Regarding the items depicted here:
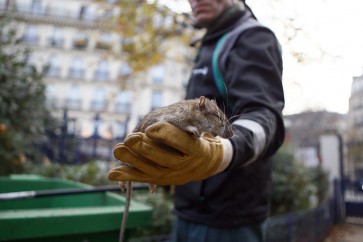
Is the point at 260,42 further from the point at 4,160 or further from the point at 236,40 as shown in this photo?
the point at 4,160

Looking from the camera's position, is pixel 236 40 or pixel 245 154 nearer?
pixel 245 154

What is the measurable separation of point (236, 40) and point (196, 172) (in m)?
0.85

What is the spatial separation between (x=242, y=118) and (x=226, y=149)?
0.23 m

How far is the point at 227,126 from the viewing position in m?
1.18

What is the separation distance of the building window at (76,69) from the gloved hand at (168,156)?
36.7 metres

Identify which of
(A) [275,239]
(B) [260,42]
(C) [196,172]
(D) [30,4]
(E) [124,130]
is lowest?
(A) [275,239]

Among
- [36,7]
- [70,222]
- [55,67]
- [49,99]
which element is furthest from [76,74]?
[70,222]

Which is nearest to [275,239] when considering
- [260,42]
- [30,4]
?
[260,42]

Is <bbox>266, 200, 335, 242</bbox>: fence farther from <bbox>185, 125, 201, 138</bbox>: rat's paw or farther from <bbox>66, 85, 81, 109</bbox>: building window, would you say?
<bbox>66, 85, 81, 109</bbox>: building window

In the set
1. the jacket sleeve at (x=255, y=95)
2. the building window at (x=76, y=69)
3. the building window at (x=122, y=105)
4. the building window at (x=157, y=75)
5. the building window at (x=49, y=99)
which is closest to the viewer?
the jacket sleeve at (x=255, y=95)

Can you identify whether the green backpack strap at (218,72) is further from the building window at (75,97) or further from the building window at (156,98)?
the building window at (75,97)

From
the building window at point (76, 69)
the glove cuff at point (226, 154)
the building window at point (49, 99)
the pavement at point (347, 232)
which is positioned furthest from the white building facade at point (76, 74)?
the glove cuff at point (226, 154)

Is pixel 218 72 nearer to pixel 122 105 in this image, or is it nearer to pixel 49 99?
pixel 49 99

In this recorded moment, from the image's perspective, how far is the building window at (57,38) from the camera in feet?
115
